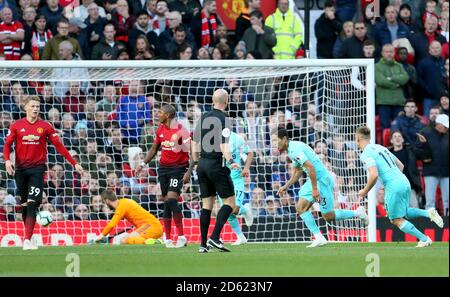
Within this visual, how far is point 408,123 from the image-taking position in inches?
913

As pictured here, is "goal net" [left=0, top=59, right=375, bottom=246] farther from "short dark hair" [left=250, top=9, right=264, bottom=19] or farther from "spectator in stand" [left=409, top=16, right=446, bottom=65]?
"spectator in stand" [left=409, top=16, right=446, bottom=65]

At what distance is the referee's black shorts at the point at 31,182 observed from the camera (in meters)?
18.0

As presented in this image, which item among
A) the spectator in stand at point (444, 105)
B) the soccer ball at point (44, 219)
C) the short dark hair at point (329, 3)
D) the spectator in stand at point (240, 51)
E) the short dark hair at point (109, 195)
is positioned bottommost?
the soccer ball at point (44, 219)

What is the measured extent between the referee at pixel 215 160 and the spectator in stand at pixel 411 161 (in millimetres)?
6781

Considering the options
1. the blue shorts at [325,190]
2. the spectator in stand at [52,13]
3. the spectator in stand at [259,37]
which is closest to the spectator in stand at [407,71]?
the spectator in stand at [259,37]

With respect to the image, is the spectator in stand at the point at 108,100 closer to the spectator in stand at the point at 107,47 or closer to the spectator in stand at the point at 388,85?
the spectator in stand at the point at 107,47

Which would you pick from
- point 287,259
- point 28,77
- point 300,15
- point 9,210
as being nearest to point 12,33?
point 28,77

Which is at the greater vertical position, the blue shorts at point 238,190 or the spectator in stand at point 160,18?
the spectator in stand at point 160,18

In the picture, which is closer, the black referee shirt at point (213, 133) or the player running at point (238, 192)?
the black referee shirt at point (213, 133)

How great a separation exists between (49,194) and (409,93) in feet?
23.6

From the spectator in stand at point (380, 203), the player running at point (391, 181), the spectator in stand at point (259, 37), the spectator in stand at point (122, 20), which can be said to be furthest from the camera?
the spectator in stand at point (259, 37)

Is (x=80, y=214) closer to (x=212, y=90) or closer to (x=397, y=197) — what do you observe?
(x=212, y=90)

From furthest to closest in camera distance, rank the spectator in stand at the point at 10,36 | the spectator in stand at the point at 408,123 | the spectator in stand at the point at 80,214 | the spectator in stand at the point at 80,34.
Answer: the spectator in stand at the point at 80,34 < the spectator in stand at the point at 408,123 < the spectator in stand at the point at 10,36 < the spectator in stand at the point at 80,214

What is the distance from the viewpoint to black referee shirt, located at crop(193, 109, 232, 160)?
1583cm
